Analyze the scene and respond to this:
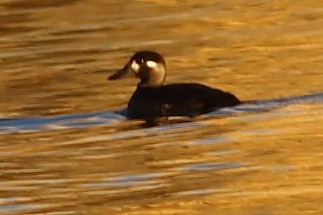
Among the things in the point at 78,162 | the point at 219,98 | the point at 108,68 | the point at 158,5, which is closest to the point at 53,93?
the point at 108,68

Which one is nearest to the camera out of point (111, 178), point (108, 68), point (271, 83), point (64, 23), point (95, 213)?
point (95, 213)

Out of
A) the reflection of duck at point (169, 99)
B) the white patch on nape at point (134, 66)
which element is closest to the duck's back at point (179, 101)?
the reflection of duck at point (169, 99)

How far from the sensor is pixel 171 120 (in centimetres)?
1545

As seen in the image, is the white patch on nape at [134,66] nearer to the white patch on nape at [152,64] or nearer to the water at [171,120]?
the white patch on nape at [152,64]

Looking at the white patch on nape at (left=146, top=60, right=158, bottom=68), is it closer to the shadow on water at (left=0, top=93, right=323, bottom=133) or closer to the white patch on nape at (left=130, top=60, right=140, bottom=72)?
the white patch on nape at (left=130, top=60, right=140, bottom=72)

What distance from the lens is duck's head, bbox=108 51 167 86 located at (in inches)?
671

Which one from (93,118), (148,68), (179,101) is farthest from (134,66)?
(179,101)

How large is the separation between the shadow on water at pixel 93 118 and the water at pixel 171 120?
0.02m

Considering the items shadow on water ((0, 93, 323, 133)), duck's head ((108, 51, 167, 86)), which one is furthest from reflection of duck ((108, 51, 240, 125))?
shadow on water ((0, 93, 323, 133))

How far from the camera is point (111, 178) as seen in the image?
42.0ft

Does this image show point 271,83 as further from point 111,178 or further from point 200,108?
point 111,178

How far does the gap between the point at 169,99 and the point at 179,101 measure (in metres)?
0.20

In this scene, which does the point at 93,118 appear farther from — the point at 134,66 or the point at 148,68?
the point at 134,66

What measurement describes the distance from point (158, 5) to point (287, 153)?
11.3m
